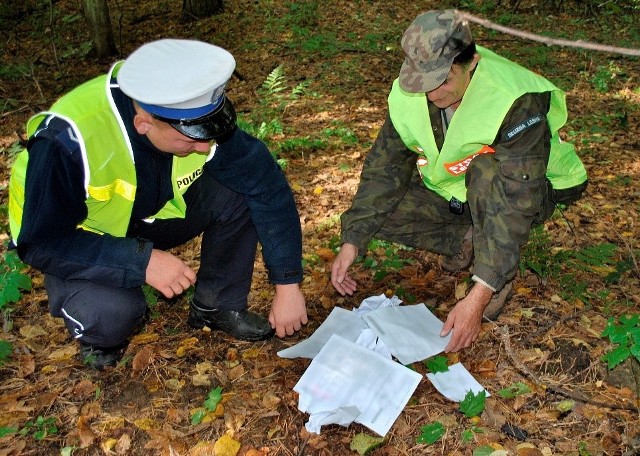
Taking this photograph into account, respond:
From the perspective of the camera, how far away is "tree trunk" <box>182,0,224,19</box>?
9586 mm

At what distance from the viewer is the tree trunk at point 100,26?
7.83 meters

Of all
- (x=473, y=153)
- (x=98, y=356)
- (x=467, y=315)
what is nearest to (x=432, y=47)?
(x=473, y=153)

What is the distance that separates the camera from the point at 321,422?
7.98 ft

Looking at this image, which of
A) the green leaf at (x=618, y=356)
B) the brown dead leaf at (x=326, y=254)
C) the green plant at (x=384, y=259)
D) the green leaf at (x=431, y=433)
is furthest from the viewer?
the brown dead leaf at (x=326, y=254)

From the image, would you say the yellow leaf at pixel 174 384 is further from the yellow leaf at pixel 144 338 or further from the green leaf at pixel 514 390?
the green leaf at pixel 514 390

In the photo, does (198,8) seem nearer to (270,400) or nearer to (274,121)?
(274,121)

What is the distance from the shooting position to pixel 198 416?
2547mm

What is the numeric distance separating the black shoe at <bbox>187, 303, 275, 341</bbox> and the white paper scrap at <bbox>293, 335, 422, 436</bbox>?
380 millimetres

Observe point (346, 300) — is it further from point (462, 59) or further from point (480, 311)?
point (462, 59)

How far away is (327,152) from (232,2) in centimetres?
614

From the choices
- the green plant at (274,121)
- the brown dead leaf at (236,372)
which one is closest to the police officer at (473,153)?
the brown dead leaf at (236,372)

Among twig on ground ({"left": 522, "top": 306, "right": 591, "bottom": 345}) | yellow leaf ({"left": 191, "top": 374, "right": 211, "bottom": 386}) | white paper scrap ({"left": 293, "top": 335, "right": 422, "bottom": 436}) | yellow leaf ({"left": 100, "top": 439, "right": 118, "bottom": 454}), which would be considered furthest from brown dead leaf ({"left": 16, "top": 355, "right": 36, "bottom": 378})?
twig on ground ({"left": 522, "top": 306, "right": 591, "bottom": 345})

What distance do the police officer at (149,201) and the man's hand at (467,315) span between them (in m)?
0.71

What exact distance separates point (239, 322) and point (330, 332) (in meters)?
0.47
